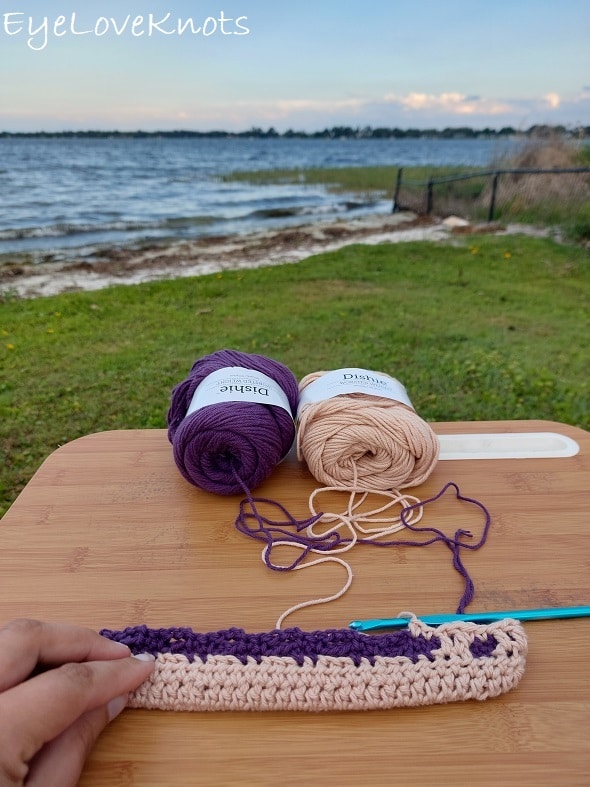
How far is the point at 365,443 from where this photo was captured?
105 cm

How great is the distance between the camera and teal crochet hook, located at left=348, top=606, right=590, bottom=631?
79 centimetres

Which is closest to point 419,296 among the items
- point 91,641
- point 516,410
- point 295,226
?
point 516,410

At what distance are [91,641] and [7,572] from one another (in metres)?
0.29

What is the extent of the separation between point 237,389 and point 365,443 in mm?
247

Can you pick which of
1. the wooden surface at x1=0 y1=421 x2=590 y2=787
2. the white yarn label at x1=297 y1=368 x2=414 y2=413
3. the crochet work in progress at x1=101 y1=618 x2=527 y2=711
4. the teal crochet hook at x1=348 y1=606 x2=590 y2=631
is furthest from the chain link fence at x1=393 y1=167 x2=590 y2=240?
the crochet work in progress at x1=101 y1=618 x2=527 y2=711

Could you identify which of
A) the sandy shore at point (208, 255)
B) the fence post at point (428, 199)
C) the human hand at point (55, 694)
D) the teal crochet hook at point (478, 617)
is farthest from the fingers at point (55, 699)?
the fence post at point (428, 199)

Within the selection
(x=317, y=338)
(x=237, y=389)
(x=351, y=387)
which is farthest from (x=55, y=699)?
(x=317, y=338)

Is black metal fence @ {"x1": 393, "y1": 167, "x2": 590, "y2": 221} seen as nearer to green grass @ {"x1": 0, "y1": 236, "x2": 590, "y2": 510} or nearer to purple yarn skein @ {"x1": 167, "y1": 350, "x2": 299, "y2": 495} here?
green grass @ {"x1": 0, "y1": 236, "x2": 590, "y2": 510}

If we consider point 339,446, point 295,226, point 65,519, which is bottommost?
point 295,226

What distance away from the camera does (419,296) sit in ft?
14.6

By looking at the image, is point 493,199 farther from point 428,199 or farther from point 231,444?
point 231,444

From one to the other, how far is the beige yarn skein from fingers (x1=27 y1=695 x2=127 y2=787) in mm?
555

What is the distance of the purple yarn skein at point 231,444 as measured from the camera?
1014mm

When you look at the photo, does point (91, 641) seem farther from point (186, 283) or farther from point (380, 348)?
point (186, 283)
